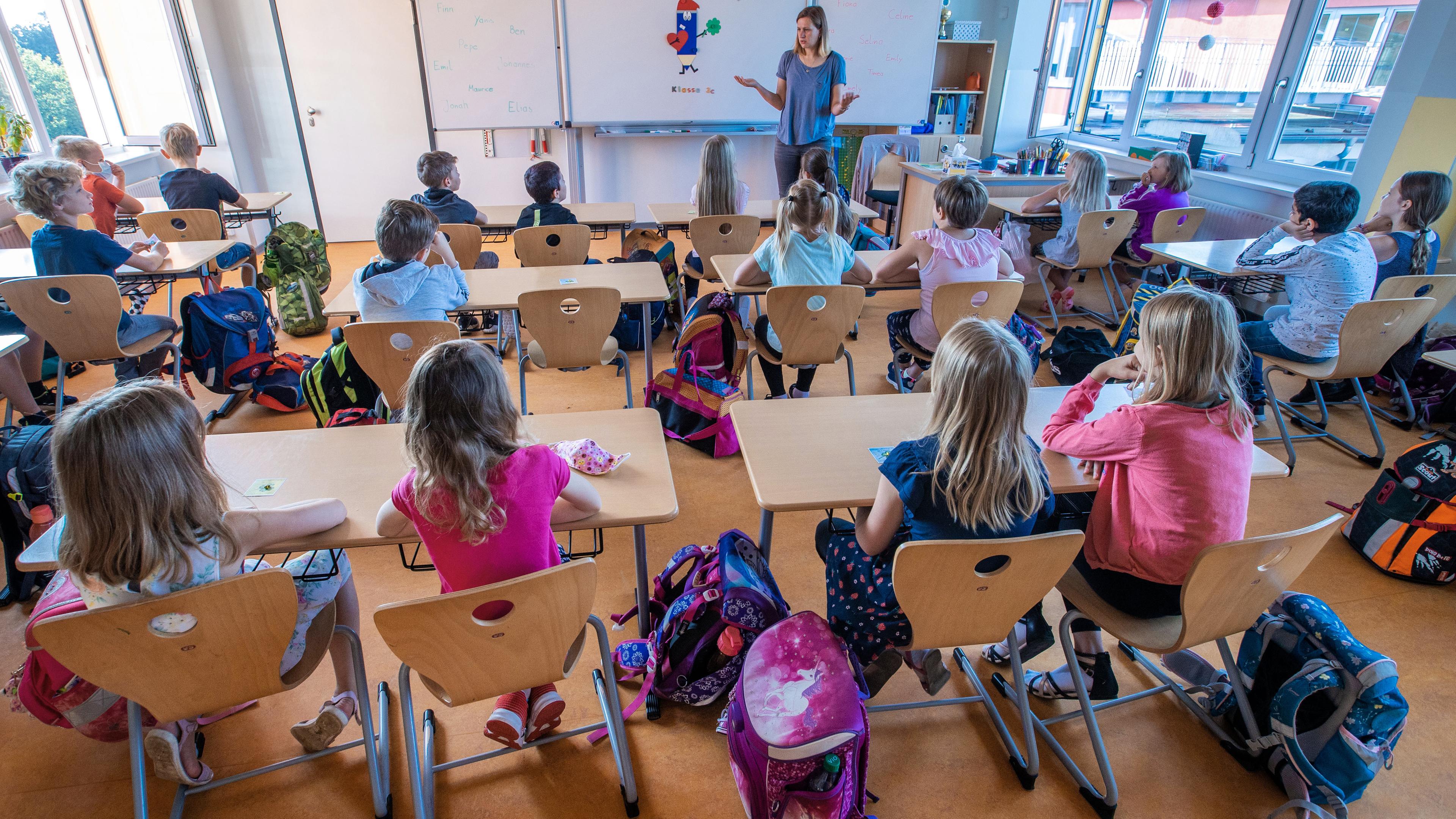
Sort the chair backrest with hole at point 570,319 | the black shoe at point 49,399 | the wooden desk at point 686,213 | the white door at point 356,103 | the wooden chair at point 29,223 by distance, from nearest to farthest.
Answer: the chair backrest with hole at point 570,319 < the black shoe at point 49,399 < the wooden chair at point 29,223 < the wooden desk at point 686,213 < the white door at point 356,103

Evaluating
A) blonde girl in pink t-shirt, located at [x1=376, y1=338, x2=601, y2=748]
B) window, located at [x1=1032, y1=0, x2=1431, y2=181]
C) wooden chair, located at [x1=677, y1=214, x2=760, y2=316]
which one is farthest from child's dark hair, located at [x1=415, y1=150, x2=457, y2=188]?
window, located at [x1=1032, y1=0, x2=1431, y2=181]

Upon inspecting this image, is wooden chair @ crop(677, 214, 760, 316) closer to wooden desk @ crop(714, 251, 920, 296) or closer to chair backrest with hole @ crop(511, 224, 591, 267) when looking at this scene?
wooden desk @ crop(714, 251, 920, 296)

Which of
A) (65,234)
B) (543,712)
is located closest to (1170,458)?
(543,712)

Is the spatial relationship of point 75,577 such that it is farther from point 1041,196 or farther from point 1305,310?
point 1041,196

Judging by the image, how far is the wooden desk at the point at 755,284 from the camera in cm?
301

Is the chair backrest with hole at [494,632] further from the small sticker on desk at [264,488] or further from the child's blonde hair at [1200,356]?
the child's blonde hair at [1200,356]

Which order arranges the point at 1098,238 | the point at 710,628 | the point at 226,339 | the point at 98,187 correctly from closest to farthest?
the point at 710,628 → the point at 226,339 → the point at 98,187 → the point at 1098,238

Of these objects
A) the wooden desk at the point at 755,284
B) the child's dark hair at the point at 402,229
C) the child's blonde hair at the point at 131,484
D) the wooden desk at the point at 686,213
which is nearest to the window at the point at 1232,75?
the wooden desk at the point at 686,213

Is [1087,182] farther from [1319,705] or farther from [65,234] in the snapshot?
[65,234]

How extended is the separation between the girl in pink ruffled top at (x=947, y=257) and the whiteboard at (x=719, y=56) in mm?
3587

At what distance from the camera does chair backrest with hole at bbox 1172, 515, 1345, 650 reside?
134 centimetres

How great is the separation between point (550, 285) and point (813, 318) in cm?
111

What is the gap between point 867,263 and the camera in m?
3.30

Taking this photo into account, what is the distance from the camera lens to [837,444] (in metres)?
1.81
